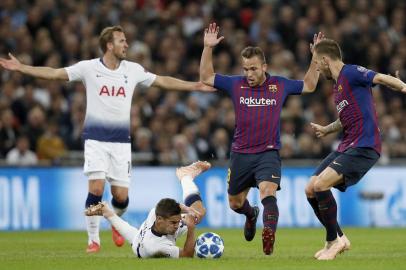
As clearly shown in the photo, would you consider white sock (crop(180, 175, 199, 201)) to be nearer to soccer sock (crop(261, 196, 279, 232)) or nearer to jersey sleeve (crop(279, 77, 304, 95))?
soccer sock (crop(261, 196, 279, 232))

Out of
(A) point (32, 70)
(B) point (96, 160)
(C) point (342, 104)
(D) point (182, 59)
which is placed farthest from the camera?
(D) point (182, 59)

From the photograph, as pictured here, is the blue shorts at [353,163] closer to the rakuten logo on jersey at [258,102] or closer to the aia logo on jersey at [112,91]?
the rakuten logo on jersey at [258,102]

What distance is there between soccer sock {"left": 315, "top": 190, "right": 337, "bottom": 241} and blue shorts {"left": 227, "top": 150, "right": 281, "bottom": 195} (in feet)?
2.55

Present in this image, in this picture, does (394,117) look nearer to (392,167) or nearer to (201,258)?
(392,167)

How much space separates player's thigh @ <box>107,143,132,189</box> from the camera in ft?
47.8

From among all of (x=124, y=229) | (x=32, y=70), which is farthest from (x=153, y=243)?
(x=32, y=70)

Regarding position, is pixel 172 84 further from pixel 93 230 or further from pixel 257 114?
pixel 93 230

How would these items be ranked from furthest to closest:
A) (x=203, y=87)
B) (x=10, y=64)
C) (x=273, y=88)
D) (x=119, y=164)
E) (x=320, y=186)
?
(x=119, y=164)
(x=203, y=87)
(x=10, y=64)
(x=273, y=88)
(x=320, y=186)

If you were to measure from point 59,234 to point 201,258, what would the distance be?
683cm

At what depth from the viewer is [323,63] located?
12.6 meters

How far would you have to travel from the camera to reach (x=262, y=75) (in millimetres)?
13281

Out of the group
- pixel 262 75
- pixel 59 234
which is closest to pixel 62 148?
pixel 59 234

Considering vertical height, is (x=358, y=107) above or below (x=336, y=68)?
below

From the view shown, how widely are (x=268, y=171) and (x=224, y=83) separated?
1.33m
